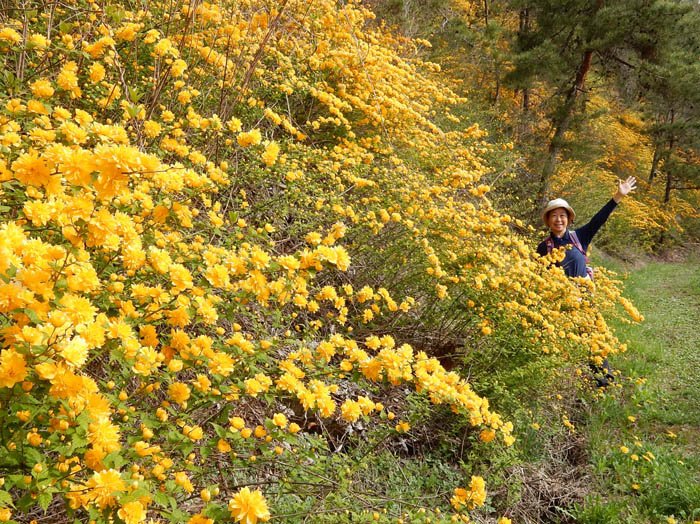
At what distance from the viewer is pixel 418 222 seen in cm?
338

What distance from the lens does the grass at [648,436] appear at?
274 centimetres

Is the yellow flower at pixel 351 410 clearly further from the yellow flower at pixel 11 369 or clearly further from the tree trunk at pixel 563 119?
the tree trunk at pixel 563 119

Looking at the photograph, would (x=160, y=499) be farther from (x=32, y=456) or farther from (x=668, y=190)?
(x=668, y=190)

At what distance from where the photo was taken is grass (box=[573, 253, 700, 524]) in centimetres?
274

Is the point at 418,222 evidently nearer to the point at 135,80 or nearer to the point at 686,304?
the point at 135,80

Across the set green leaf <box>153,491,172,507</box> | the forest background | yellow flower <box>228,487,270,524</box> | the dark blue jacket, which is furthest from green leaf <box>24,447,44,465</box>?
the dark blue jacket

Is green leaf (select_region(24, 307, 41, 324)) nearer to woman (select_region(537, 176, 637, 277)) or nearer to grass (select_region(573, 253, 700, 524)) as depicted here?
grass (select_region(573, 253, 700, 524))

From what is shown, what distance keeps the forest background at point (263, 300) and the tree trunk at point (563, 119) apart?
120 centimetres

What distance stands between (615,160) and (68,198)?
1963cm

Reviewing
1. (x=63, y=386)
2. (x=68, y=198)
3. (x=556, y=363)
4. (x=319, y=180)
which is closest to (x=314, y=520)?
(x=63, y=386)

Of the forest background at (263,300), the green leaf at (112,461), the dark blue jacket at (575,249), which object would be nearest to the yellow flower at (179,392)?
the forest background at (263,300)

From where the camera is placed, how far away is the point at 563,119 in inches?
353

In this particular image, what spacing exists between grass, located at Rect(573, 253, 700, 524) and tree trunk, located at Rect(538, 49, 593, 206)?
3.96 metres

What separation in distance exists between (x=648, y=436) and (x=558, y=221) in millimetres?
2111
